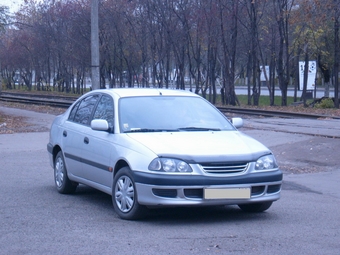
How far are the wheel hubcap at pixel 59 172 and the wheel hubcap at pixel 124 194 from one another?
1.90 m

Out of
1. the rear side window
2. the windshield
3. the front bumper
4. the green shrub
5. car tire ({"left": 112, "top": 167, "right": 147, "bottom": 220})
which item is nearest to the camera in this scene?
the front bumper

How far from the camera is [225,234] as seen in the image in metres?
6.38

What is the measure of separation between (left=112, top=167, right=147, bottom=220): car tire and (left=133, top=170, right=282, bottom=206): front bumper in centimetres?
15

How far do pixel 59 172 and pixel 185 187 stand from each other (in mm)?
3025

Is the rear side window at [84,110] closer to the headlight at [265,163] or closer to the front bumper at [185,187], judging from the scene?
the front bumper at [185,187]

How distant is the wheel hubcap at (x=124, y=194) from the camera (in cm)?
692

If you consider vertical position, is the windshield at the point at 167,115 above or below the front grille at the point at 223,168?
above

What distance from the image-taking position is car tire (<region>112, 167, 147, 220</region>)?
6848 millimetres

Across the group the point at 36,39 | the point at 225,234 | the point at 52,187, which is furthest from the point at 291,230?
the point at 36,39

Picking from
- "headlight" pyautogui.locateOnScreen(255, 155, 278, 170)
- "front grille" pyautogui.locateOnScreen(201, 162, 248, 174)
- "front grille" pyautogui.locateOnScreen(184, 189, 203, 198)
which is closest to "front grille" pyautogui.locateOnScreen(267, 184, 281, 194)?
"headlight" pyautogui.locateOnScreen(255, 155, 278, 170)

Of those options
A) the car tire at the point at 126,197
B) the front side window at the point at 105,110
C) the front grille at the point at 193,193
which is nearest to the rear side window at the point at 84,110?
the front side window at the point at 105,110

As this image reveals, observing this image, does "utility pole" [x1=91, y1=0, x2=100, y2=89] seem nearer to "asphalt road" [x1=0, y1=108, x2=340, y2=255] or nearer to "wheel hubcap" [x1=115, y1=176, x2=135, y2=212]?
"asphalt road" [x1=0, y1=108, x2=340, y2=255]

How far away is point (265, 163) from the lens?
22.7ft

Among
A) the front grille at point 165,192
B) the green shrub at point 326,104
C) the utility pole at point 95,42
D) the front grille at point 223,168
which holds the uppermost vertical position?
the utility pole at point 95,42
